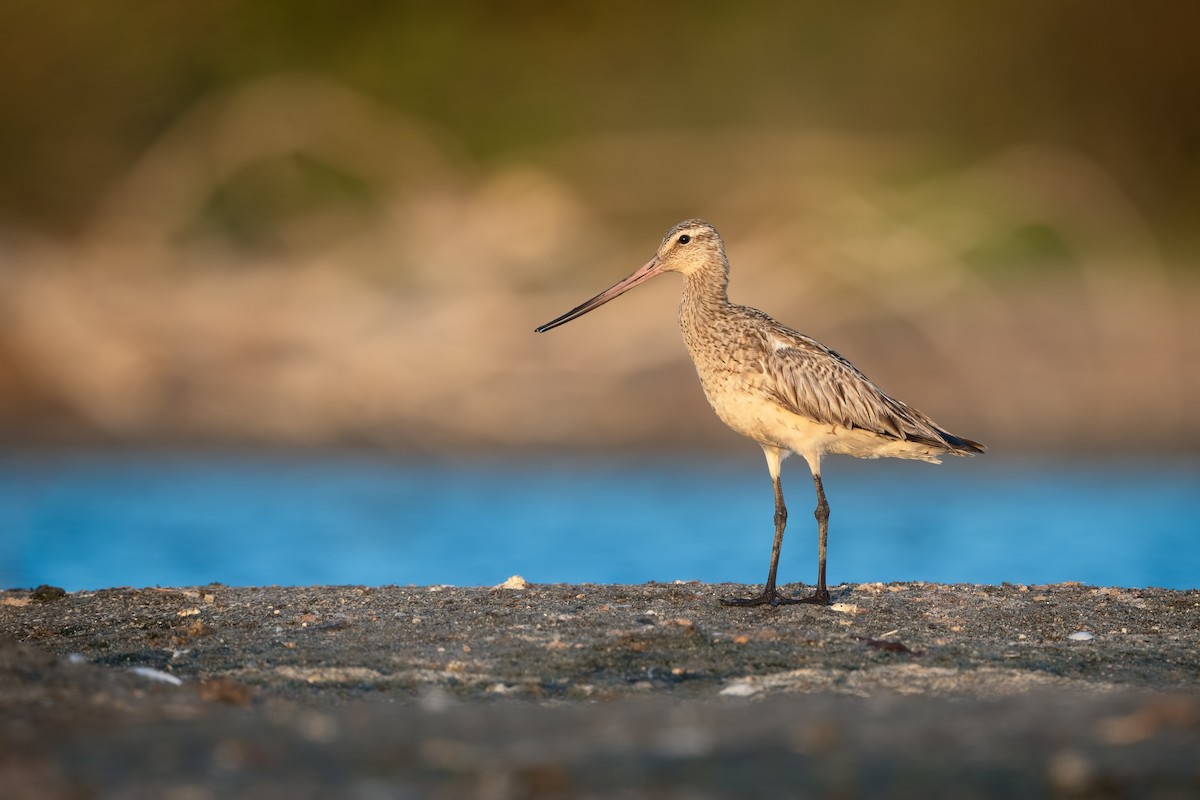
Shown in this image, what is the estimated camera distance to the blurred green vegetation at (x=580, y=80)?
29.6 metres

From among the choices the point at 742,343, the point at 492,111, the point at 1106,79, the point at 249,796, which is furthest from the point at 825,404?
the point at 1106,79

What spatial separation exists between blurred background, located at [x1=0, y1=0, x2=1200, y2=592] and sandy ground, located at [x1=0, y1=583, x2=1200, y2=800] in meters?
12.3

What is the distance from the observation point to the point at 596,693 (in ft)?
23.8

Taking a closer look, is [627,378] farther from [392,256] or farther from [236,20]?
[236,20]

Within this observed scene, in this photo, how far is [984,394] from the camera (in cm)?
2572

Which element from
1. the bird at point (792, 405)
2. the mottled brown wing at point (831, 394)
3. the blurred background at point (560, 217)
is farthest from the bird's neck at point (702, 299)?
the blurred background at point (560, 217)

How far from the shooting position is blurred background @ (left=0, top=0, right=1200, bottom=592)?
999 inches

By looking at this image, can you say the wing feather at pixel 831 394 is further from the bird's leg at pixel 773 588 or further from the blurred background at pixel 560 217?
the blurred background at pixel 560 217

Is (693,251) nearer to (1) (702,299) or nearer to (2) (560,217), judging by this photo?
(1) (702,299)

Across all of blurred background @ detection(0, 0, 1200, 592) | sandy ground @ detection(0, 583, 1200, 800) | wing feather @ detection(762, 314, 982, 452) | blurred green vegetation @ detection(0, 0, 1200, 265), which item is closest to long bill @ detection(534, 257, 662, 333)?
wing feather @ detection(762, 314, 982, 452)

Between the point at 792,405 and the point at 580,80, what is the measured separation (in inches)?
869

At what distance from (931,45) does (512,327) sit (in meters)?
12.5

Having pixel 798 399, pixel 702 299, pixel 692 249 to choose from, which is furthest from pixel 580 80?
pixel 798 399

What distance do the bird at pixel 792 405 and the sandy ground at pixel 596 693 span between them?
2.75 ft
